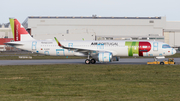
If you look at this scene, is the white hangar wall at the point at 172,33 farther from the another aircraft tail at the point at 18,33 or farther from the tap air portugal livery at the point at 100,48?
the another aircraft tail at the point at 18,33

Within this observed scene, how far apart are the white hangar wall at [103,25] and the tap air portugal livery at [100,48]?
7243 cm

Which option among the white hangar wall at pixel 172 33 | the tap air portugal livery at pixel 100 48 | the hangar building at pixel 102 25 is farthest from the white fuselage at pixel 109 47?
the white hangar wall at pixel 172 33

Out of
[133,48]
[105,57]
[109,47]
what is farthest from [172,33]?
[105,57]

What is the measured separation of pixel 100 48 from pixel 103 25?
7950 cm

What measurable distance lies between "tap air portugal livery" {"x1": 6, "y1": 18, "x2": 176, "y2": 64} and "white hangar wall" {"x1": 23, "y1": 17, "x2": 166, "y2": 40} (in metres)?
72.4

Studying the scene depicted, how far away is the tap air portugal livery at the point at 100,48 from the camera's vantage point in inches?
1540

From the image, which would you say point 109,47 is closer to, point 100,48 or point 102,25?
point 100,48

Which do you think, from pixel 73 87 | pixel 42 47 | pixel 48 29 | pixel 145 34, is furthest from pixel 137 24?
pixel 73 87

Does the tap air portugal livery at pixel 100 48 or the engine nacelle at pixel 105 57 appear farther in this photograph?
the tap air portugal livery at pixel 100 48

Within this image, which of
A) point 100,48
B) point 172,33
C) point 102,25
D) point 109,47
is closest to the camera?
point 109,47

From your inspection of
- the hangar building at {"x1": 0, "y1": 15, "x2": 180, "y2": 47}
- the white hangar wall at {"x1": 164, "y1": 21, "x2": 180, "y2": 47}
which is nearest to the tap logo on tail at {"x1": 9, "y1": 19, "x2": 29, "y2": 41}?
the hangar building at {"x1": 0, "y1": 15, "x2": 180, "y2": 47}

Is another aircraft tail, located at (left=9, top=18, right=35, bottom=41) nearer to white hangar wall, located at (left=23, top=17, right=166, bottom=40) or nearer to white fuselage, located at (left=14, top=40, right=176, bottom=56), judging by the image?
white fuselage, located at (left=14, top=40, right=176, bottom=56)

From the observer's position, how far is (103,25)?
119 meters

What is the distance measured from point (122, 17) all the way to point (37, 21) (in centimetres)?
3814
